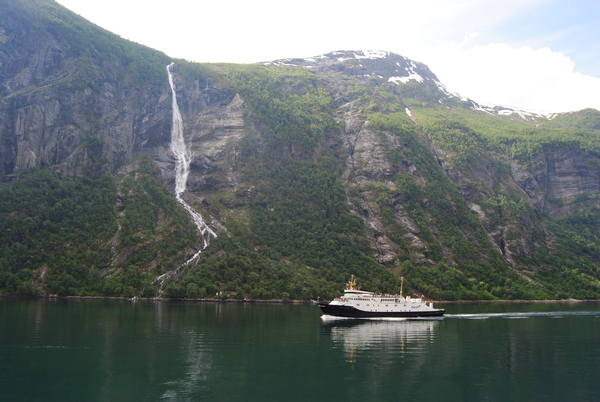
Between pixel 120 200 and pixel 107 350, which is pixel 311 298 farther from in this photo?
pixel 107 350

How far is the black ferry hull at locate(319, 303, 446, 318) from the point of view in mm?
94625


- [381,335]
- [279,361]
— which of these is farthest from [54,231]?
[279,361]

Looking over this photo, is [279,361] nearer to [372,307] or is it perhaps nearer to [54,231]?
[372,307]

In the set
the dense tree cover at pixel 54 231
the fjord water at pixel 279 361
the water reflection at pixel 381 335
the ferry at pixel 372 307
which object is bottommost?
the water reflection at pixel 381 335

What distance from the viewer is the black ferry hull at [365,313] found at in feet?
310

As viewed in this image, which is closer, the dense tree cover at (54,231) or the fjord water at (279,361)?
the fjord water at (279,361)

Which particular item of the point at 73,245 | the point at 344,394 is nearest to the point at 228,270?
the point at 73,245

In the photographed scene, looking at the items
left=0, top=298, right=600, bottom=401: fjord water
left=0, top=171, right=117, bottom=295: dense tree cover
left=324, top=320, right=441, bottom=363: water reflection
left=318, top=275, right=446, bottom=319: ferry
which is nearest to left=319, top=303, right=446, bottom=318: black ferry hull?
left=318, top=275, right=446, bottom=319: ferry

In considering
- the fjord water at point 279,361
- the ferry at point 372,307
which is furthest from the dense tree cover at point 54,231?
the ferry at point 372,307

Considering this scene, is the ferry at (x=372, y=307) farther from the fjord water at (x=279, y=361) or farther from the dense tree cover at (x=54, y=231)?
the dense tree cover at (x=54, y=231)

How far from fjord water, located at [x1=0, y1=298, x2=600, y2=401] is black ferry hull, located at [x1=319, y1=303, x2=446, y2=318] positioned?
10943 millimetres

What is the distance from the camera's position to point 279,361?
48531 millimetres

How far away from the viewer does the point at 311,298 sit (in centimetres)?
14200

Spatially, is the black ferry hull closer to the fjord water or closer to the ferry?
the ferry
